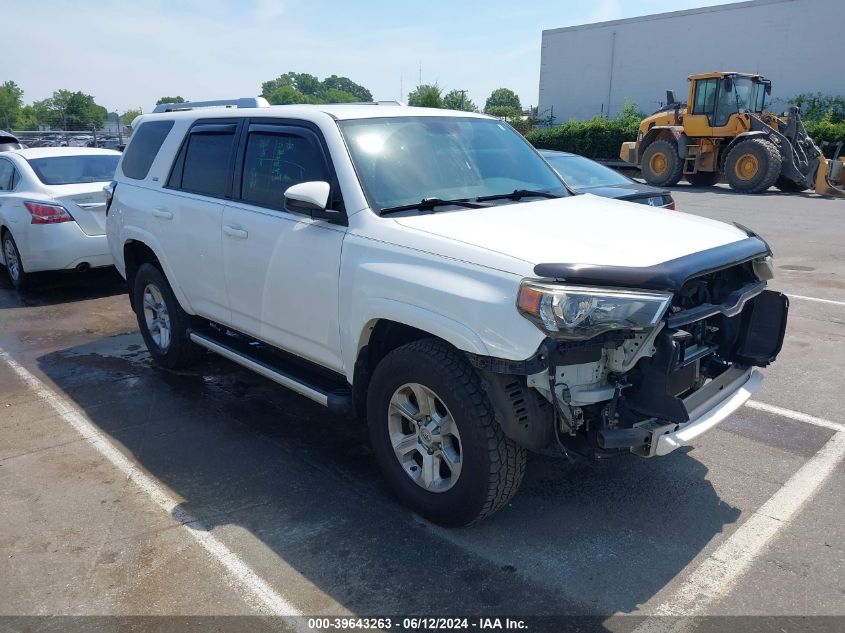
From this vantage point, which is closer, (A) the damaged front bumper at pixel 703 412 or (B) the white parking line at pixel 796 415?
(A) the damaged front bumper at pixel 703 412

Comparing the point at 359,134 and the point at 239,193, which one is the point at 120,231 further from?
the point at 359,134

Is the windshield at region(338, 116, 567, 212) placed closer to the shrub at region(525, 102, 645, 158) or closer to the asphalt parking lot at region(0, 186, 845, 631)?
the asphalt parking lot at region(0, 186, 845, 631)

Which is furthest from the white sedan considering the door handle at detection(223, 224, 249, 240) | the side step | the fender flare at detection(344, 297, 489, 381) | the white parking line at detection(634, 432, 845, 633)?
the white parking line at detection(634, 432, 845, 633)

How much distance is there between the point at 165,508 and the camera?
3.86 m

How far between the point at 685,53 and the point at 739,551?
40.8m

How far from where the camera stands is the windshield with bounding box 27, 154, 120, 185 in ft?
29.1

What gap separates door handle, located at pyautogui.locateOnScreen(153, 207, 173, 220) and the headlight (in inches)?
133

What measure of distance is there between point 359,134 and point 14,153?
727 centimetres

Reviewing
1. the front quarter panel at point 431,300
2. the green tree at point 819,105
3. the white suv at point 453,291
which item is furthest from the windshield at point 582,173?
the green tree at point 819,105

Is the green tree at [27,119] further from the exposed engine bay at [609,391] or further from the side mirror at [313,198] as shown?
the exposed engine bay at [609,391]

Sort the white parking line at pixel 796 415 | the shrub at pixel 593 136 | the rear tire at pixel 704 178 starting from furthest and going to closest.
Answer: the shrub at pixel 593 136 → the rear tire at pixel 704 178 → the white parking line at pixel 796 415

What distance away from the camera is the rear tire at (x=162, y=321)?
565 cm

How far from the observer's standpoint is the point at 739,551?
3381 mm

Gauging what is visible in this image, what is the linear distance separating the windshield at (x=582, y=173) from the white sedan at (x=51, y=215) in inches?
219
